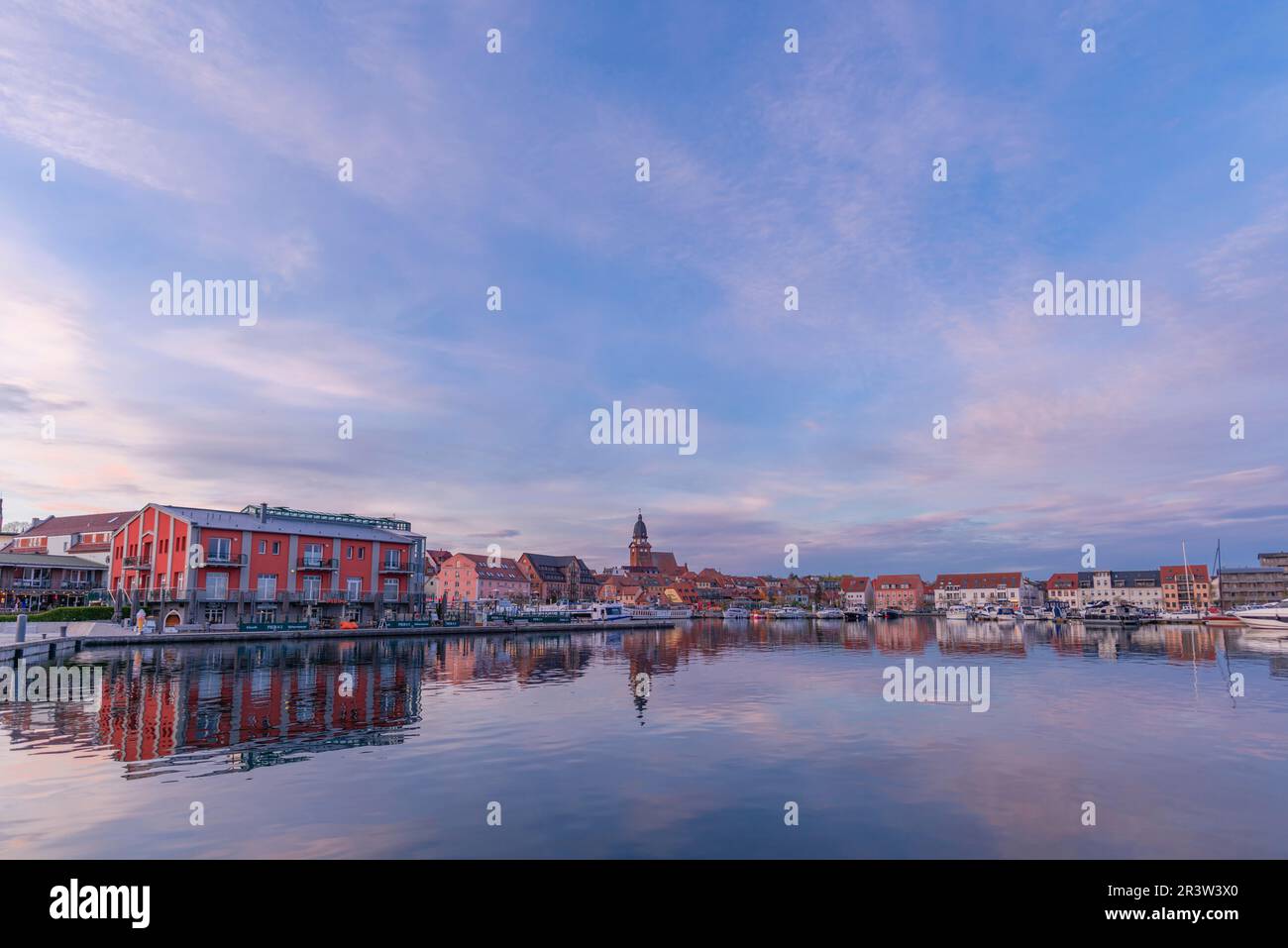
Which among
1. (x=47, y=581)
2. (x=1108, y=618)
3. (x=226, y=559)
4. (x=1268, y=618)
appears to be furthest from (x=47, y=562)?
(x=1108, y=618)

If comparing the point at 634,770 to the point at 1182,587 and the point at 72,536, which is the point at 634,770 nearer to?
the point at 72,536

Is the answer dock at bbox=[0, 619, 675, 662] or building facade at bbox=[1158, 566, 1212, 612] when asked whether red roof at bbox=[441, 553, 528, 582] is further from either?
building facade at bbox=[1158, 566, 1212, 612]

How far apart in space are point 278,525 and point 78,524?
68.0 m

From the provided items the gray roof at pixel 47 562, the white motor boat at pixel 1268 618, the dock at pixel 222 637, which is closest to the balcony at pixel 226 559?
the dock at pixel 222 637

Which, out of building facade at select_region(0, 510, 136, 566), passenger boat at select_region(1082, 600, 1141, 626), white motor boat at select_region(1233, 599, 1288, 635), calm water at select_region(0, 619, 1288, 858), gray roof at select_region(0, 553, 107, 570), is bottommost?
passenger boat at select_region(1082, 600, 1141, 626)

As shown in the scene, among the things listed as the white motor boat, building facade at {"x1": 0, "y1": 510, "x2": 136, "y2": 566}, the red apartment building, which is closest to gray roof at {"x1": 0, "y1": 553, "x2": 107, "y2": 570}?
the red apartment building

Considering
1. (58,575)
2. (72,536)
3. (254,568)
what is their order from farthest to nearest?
(72,536) → (58,575) → (254,568)

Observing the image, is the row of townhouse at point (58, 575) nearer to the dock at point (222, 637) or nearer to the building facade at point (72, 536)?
the building facade at point (72, 536)

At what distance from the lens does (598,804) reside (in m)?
15.6

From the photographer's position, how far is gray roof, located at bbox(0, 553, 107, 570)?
80000 millimetres

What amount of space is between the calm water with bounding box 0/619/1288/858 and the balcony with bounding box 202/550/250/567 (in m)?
37.5

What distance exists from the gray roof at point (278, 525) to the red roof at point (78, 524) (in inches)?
1993

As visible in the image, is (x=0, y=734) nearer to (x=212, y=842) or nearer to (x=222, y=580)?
(x=212, y=842)

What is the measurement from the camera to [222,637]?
6309 centimetres
